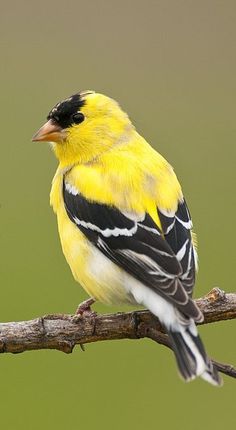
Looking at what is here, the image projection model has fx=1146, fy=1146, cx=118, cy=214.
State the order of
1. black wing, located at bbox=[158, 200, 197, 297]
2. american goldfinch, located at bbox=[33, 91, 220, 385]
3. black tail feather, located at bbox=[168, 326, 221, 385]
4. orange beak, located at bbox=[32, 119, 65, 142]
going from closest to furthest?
black tail feather, located at bbox=[168, 326, 221, 385] < american goldfinch, located at bbox=[33, 91, 220, 385] < black wing, located at bbox=[158, 200, 197, 297] < orange beak, located at bbox=[32, 119, 65, 142]

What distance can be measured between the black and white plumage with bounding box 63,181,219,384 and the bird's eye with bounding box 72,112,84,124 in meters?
0.58

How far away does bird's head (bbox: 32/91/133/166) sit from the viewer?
4.64m

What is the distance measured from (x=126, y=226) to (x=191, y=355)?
606 millimetres

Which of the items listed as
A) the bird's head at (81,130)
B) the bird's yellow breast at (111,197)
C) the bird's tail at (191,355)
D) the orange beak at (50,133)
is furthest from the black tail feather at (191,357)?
the orange beak at (50,133)

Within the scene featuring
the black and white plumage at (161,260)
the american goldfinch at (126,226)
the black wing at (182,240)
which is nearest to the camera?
the black and white plumage at (161,260)

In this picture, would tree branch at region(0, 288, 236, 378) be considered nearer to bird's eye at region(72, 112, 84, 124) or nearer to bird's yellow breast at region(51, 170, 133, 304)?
bird's yellow breast at region(51, 170, 133, 304)

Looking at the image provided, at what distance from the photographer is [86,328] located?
12.6 ft

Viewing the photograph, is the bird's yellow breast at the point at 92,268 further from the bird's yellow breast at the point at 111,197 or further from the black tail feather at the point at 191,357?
the black tail feather at the point at 191,357

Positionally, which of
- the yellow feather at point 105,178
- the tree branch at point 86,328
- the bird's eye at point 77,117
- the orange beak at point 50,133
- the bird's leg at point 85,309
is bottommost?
the tree branch at point 86,328

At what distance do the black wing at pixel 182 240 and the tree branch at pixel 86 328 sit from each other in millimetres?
92

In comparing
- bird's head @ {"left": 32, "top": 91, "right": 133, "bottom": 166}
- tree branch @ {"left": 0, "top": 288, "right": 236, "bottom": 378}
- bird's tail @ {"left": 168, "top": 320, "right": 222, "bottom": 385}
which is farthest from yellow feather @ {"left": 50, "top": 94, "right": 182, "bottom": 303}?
bird's tail @ {"left": 168, "top": 320, "right": 222, "bottom": 385}

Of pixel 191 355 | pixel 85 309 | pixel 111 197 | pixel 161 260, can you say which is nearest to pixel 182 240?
pixel 161 260

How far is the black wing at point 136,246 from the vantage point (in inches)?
149

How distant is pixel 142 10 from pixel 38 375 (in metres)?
3.78
